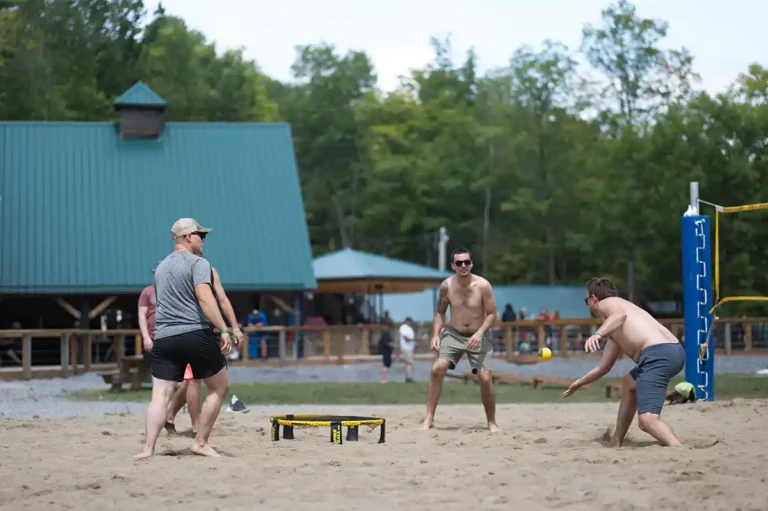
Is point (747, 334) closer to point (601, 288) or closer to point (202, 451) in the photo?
point (601, 288)

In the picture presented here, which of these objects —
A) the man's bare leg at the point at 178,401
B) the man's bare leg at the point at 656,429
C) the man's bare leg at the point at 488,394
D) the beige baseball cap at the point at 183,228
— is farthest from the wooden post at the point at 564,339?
the beige baseball cap at the point at 183,228

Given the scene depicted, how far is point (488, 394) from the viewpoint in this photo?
11.9 m

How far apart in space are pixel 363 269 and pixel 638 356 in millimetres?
27369

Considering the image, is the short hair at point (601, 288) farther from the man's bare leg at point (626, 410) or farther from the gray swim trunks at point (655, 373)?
the man's bare leg at point (626, 410)

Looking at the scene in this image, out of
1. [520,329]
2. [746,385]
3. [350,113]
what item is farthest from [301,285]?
[350,113]

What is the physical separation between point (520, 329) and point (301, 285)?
19.6 feet

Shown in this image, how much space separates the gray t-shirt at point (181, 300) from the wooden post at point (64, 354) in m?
16.4

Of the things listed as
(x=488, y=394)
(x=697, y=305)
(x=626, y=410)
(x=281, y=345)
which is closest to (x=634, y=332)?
(x=626, y=410)

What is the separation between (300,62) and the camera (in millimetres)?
82250

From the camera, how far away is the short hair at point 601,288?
1009cm

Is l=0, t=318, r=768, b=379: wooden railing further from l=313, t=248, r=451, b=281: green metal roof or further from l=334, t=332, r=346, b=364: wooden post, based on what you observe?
l=313, t=248, r=451, b=281: green metal roof

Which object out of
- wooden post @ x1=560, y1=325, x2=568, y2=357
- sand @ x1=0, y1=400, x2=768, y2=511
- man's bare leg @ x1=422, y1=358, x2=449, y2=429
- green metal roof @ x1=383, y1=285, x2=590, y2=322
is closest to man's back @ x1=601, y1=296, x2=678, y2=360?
sand @ x1=0, y1=400, x2=768, y2=511

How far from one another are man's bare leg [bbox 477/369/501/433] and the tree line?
28.6 metres

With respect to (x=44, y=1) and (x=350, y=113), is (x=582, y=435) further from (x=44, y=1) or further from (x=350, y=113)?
(x=350, y=113)
